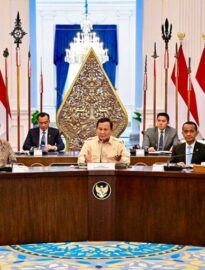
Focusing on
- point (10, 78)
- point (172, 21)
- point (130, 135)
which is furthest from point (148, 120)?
point (130, 135)

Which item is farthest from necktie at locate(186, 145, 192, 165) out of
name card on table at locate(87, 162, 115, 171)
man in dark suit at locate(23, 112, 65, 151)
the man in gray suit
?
man in dark suit at locate(23, 112, 65, 151)

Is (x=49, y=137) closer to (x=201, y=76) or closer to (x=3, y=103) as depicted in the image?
(x=3, y=103)

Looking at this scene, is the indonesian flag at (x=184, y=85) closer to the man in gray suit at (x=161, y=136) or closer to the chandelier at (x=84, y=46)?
the man in gray suit at (x=161, y=136)

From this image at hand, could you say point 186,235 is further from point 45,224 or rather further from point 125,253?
point 45,224

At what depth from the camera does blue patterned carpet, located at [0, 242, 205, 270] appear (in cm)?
462

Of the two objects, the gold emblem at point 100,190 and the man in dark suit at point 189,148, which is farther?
the man in dark suit at point 189,148

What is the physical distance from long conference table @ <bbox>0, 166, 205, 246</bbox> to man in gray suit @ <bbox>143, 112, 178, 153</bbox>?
247cm

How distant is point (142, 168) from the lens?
5.55m

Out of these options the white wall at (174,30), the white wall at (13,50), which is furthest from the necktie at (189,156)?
the white wall at (13,50)

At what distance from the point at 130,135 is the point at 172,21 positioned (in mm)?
6082

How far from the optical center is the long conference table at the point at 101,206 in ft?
17.1

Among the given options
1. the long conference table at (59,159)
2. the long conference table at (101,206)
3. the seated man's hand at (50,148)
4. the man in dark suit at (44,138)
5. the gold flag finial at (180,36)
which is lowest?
the long conference table at (101,206)

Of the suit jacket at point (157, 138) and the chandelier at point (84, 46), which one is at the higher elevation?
the chandelier at point (84, 46)

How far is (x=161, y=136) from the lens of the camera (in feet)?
26.0
